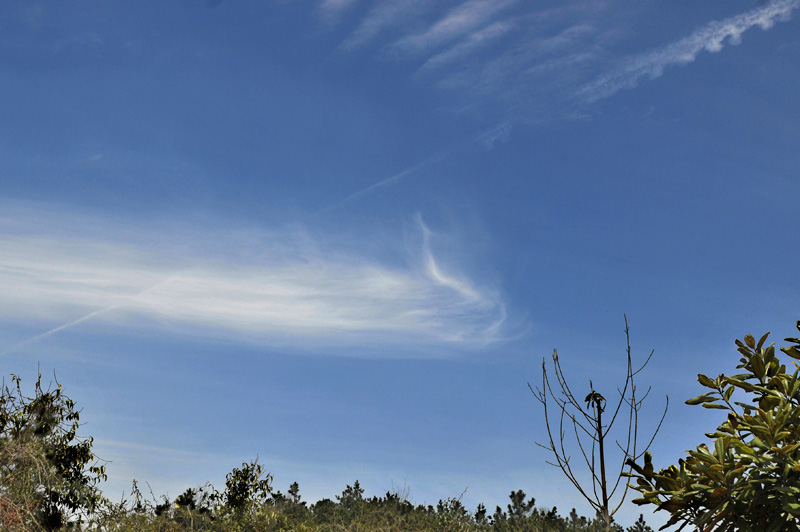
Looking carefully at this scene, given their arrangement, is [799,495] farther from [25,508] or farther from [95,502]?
[95,502]

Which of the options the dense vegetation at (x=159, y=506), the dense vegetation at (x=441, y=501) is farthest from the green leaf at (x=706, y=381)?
the dense vegetation at (x=159, y=506)

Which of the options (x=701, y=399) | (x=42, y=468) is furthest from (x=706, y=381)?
(x=42, y=468)

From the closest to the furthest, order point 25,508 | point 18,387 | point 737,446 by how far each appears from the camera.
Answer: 1. point 737,446
2. point 25,508
3. point 18,387

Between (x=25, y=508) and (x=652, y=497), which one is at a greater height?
(x=652, y=497)

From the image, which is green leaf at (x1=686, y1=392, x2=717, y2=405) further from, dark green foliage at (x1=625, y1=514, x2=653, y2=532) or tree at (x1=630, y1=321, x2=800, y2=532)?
dark green foliage at (x1=625, y1=514, x2=653, y2=532)

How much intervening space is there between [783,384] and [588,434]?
69.4 inches

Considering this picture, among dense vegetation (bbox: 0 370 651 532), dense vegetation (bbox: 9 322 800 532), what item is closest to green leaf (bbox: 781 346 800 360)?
dense vegetation (bbox: 9 322 800 532)

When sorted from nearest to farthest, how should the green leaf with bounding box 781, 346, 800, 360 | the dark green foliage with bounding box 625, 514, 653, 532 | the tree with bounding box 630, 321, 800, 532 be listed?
the tree with bounding box 630, 321, 800, 532 → the green leaf with bounding box 781, 346, 800, 360 → the dark green foliage with bounding box 625, 514, 653, 532

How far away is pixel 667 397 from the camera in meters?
6.40

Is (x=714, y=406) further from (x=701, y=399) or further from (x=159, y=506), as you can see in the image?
(x=159, y=506)

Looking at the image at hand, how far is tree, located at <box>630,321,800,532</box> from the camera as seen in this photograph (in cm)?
502

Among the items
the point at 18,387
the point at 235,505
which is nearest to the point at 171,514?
the point at 235,505

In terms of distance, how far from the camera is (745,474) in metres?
5.20

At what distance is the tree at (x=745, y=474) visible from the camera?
5016 mm
